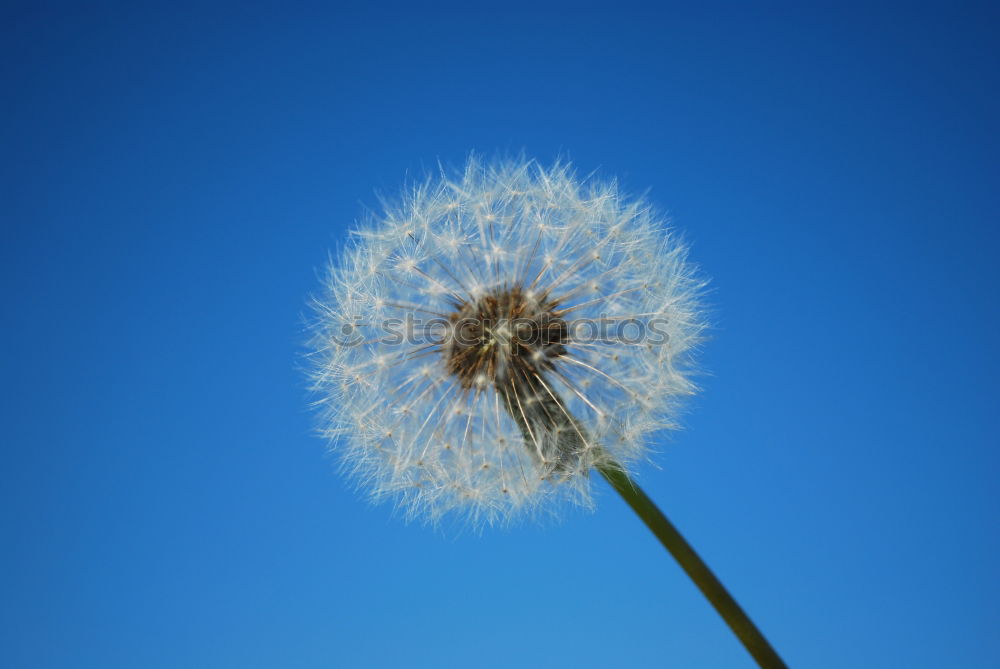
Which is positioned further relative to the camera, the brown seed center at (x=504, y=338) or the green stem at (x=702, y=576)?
the brown seed center at (x=504, y=338)

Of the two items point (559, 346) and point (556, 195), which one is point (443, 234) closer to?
point (556, 195)

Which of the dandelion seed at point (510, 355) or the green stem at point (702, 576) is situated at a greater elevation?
the dandelion seed at point (510, 355)

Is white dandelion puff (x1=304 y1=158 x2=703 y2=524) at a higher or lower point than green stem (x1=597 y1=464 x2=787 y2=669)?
higher

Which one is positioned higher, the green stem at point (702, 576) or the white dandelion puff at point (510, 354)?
the white dandelion puff at point (510, 354)

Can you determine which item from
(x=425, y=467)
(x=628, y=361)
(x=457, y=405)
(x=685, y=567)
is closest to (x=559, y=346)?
(x=628, y=361)

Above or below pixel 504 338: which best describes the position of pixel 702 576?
below

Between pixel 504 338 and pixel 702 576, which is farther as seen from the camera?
pixel 504 338

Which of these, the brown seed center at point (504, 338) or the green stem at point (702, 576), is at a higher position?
the brown seed center at point (504, 338)

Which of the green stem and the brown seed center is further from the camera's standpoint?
the brown seed center
